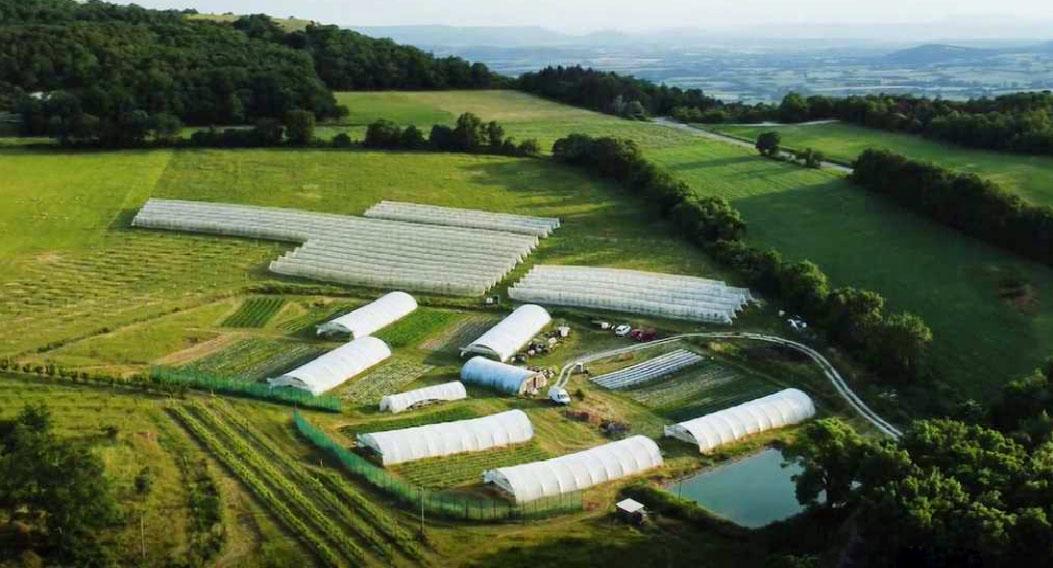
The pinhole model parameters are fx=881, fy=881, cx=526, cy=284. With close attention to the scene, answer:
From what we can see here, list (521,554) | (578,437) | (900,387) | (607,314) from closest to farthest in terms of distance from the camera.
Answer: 1. (521,554)
2. (578,437)
3. (900,387)
4. (607,314)

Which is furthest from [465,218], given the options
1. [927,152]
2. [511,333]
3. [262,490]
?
[927,152]

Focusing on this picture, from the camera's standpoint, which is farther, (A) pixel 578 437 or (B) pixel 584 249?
(B) pixel 584 249

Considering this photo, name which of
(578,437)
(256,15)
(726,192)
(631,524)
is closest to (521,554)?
(631,524)

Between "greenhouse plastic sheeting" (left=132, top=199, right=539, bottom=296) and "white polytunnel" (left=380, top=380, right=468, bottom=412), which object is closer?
"white polytunnel" (left=380, top=380, right=468, bottom=412)

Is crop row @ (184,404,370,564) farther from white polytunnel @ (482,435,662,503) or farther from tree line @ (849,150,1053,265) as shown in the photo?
tree line @ (849,150,1053,265)

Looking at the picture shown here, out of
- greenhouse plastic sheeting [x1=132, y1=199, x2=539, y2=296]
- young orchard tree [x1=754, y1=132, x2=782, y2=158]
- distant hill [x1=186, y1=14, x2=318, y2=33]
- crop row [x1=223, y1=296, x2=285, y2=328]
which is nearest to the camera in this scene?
crop row [x1=223, y1=296, x2=285, y2=328]

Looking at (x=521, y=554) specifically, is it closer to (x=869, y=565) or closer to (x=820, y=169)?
(x=869, y=565)

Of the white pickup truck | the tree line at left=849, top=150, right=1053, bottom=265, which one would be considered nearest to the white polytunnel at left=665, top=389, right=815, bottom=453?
the white pickup truck

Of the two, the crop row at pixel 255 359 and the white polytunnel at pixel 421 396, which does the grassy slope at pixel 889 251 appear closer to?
the white polytunnel at pixel 421 396
